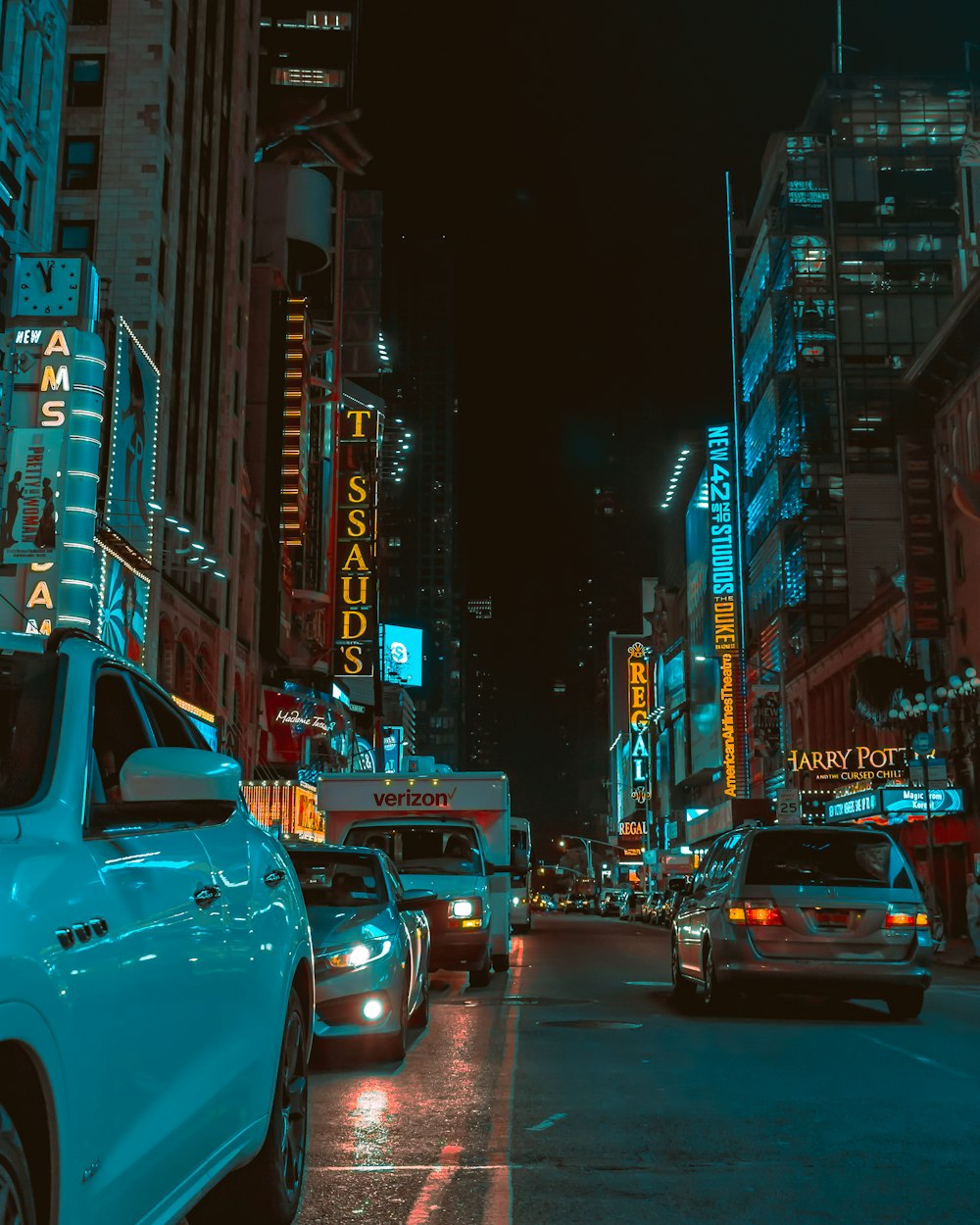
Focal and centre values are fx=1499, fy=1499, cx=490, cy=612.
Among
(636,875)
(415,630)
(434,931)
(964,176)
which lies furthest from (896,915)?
(636,875)

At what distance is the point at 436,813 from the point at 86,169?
77.3ft

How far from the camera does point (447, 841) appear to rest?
19.9m

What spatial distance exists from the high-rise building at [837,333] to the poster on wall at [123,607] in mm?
41886

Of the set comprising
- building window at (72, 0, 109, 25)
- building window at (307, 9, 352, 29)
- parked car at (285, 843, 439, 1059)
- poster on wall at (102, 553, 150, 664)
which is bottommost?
parked car at (285, 843, 439, 1059)

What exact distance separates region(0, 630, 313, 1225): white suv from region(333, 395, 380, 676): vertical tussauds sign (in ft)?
202

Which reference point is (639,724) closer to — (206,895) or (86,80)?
(86,80)

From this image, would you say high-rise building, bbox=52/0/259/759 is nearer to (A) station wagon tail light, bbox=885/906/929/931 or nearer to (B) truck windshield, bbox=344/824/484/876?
(B) truck windshield, bbox=344/824/484/876

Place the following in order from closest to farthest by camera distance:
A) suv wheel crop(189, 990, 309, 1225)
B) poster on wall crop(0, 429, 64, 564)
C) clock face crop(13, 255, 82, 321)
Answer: suv wheel crop(189, 990, 309, 1225)
poster on wall crop(0, 429, 64, 564)
clock face crop(13, 255, 82, 321)

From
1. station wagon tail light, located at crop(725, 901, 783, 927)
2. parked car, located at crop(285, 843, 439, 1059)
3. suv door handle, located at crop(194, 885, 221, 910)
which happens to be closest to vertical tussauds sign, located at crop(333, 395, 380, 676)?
station wagon tail light, located at crop(725, 901, 783, 927)

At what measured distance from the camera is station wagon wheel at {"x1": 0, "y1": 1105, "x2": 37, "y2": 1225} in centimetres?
293

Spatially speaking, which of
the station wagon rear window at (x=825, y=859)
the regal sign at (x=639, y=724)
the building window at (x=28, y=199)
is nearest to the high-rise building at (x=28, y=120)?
the building window at (x=28, y=199)

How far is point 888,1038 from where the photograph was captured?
12.2 m

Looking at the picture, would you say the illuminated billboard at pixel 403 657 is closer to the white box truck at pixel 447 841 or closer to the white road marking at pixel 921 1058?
the white box truck at pixel 447 841

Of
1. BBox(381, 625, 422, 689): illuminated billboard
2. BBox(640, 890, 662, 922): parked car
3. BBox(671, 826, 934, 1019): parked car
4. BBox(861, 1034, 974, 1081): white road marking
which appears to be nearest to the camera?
BBox(861, 1034, 974, 1081): white road marking
